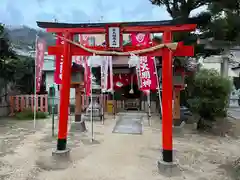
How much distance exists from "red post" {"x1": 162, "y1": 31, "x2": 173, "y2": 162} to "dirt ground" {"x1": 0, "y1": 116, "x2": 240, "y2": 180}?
1.78 ft

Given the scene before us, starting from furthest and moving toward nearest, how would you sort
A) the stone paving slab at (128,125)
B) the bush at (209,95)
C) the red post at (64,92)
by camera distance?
the stone paving slab at (128,125), the bush at (209,95), the red post at (64,92)

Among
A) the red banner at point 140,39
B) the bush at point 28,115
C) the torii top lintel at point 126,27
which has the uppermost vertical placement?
the red banner at point 140,39

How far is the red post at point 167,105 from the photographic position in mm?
5410

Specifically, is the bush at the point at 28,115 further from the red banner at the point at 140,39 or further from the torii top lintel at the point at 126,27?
the torii top lintel at the point at 126,27

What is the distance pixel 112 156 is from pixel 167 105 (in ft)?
7.02

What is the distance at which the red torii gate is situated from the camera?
215 inches

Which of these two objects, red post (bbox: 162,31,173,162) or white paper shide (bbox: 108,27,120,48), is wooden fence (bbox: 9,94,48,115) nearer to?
white paper shide (bbox: 108,27,120,48)

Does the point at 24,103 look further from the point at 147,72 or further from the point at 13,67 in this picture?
the point at 147,72

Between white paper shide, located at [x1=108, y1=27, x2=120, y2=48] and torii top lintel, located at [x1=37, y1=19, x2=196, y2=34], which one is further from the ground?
torii top lintel, located at [x1=37, y1=19, x2=196, y2=34]

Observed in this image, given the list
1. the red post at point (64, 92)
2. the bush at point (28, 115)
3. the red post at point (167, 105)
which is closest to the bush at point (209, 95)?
the red post at point (167, 105)

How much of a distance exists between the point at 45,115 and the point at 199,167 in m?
9.61

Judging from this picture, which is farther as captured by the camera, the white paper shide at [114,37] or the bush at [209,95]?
the bush at [209,95]

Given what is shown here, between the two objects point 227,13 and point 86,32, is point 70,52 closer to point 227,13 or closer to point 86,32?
point 86,32

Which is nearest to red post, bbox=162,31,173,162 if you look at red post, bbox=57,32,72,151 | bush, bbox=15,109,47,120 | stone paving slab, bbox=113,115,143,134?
red post, bbox=57,32,72,151
